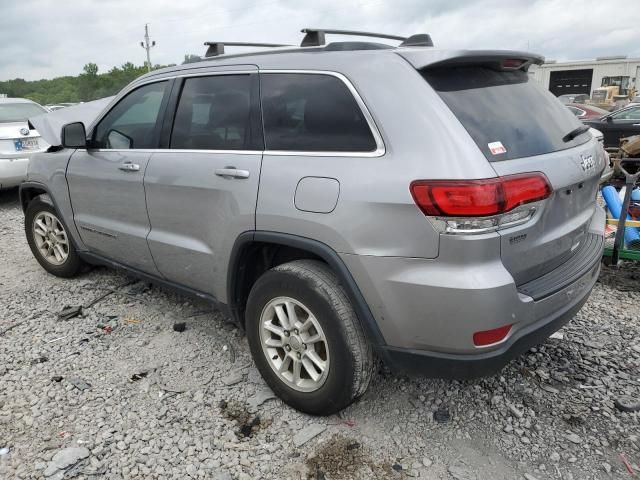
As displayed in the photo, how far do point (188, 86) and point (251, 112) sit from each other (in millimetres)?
681

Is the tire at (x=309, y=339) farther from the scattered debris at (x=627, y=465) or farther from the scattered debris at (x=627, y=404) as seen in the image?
the scattered debris at (x=627, y=404)

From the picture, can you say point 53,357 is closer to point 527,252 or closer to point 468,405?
point 468,405

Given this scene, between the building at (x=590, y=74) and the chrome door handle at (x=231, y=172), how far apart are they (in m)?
44.7

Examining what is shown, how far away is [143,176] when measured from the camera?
11.0ft

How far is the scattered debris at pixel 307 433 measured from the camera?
2557mm

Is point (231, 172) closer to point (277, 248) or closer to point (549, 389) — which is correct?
point (277, 248)

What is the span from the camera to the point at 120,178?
355 centimetres

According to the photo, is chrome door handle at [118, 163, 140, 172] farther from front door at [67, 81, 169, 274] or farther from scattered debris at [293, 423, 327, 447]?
scattered debris at [293, 423, 327, 447]

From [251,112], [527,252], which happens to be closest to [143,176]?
[251,112]

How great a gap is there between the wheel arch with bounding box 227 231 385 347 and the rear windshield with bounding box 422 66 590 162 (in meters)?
0.81

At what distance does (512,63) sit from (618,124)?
1050 centimetres

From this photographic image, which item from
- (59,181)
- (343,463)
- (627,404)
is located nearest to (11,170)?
(59,181)

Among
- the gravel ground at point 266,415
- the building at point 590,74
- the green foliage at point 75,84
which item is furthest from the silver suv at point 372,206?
the green foliage at point 75,84

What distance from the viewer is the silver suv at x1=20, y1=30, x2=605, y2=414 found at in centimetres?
209
